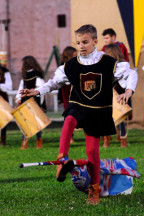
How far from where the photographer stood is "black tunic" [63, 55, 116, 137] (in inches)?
200

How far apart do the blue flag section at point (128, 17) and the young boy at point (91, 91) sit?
726 centimetres

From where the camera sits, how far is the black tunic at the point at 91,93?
16.7 ft

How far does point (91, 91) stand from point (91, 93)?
2 centimetres

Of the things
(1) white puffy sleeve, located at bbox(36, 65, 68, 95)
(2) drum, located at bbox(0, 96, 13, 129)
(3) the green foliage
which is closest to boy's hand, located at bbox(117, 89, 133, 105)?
(1) white puffy sleeve, located at bbox(36, 65, 68, 95)

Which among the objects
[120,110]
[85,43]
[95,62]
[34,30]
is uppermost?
[85,43]

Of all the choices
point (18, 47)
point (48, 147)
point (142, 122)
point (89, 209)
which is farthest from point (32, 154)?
point (18, 47)

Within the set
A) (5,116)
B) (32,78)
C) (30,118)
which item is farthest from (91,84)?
(32,78)

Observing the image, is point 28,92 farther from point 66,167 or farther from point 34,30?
point 34,30

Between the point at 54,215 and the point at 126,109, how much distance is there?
16.2ft

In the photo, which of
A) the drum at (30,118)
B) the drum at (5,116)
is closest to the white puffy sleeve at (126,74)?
the drum at (30,118)

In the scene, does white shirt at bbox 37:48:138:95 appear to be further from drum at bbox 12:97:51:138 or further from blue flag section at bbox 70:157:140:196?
drum at bbox 12:97:51:138

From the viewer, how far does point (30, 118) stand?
33.0ft

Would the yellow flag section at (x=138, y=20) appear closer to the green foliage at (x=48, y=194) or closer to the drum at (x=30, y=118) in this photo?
the drum at (x=30, y=118)

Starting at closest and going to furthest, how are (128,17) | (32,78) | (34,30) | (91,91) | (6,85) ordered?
(91,91) → (32,78) → (6,85) → (128,17) → (34,30)
